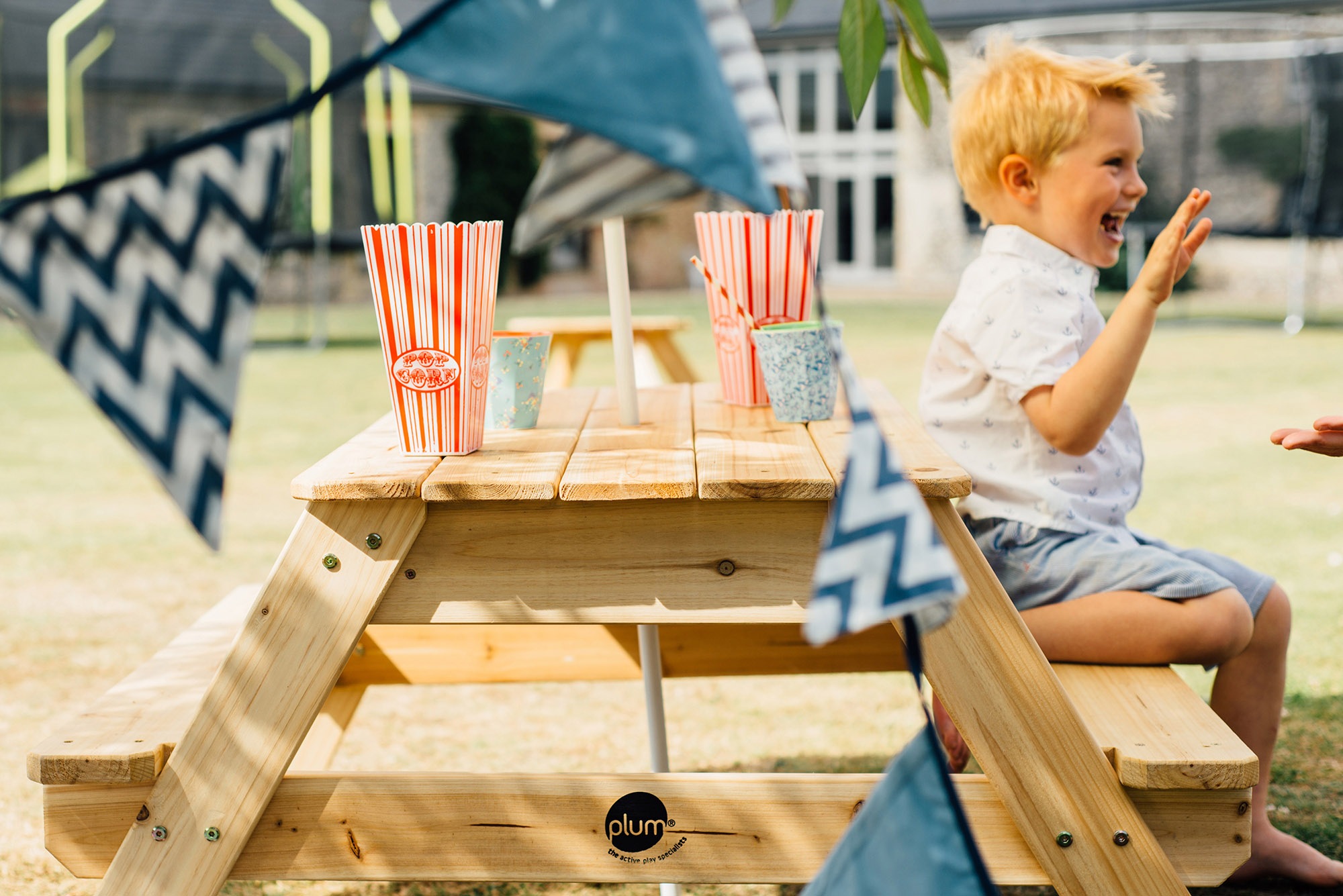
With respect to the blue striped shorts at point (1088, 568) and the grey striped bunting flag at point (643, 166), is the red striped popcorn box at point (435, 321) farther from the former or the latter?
the blue striped shorts at point (1088, 568)

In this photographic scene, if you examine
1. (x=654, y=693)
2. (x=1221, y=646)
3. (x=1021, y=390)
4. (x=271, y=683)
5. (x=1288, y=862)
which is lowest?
(x=1288, y=862)

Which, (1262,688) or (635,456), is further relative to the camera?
(1262,688)

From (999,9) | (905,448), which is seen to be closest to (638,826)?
(905,448)

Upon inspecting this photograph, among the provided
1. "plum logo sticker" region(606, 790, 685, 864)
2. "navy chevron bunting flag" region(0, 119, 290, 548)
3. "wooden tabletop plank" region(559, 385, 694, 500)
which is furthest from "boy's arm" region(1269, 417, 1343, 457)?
"navy chevron bunting flag" region(0, 119, 290, 548)

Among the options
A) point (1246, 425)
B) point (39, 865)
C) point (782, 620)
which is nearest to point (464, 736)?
point (39, 865)

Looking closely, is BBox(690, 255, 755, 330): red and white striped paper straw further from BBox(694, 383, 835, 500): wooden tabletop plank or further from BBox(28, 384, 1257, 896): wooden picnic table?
BBox(28, 384, 1257, 896): wooden picnic table

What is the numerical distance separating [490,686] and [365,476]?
1712mm

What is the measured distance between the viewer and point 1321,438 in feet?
5.44

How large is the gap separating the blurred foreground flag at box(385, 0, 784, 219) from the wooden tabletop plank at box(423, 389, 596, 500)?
0.46 metres

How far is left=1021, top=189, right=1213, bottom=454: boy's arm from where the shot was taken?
1534mm

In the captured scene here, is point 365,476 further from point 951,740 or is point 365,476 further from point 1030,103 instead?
point 1030,103

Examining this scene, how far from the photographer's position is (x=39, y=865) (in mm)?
1938

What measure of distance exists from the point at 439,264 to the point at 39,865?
127 cm

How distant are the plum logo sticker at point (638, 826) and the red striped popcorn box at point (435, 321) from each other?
0.44 metres
